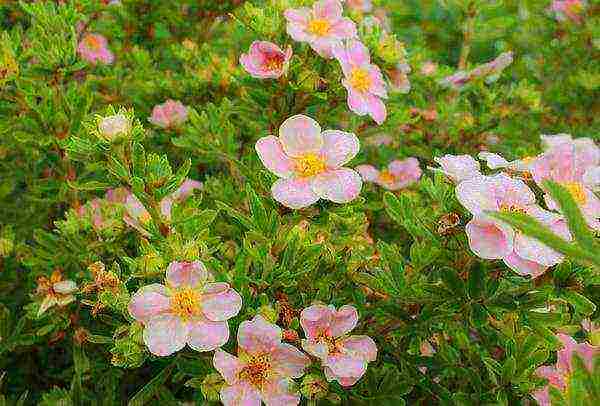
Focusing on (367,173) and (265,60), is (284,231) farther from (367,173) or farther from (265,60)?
(367,173)

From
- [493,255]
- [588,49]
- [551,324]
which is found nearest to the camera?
[493,255]

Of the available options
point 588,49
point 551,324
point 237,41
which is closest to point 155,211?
point 551,324

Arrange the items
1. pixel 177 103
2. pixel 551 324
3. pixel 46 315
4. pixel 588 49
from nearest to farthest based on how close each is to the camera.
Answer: pixel 551 324 → pixel 46 315 → pixel 177 103 → pixel 588 49

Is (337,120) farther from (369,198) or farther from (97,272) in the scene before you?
(97,272)

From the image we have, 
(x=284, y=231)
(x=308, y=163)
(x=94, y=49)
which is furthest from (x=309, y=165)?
(x=94, y=49)

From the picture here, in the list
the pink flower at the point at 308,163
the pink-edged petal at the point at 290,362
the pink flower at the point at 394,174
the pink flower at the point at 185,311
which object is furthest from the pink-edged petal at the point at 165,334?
the pink flower at the point at 394,174

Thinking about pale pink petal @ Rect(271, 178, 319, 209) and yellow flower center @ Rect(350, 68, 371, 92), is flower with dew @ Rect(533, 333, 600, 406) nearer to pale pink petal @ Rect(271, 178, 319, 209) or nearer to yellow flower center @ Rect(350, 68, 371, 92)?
pale pink petal @ Rect(271, 178, 319, 209)

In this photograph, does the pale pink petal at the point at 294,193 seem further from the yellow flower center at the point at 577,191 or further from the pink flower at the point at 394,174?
the pink flower at the point at 394,174
